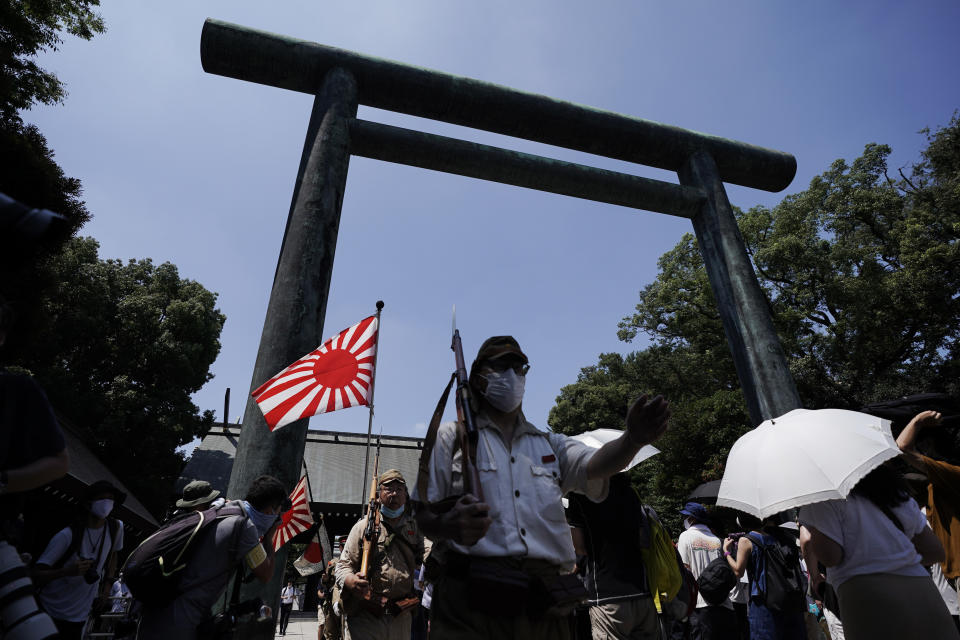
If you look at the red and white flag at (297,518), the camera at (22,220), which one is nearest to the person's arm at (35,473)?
the camera at (22,220)

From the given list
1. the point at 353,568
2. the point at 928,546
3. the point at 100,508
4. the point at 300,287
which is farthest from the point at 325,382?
the point at 928,546

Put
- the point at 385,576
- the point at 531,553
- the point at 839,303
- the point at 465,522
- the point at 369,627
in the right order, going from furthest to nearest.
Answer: the point at 839,303, the point at 385,576, the point at 369,627, the point at 531,553, the point at 465,522

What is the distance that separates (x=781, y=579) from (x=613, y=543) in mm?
2053

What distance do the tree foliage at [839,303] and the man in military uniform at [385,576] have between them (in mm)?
14665

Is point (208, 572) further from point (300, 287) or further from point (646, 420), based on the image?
point (300, 287)

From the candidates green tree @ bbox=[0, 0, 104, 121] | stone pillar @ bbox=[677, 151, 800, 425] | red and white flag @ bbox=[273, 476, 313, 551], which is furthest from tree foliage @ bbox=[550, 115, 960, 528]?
green tree @ bbox=[0, 0, 104, 121]

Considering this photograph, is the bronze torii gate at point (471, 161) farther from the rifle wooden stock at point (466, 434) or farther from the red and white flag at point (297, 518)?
the rifle wooden stock at point (466, 434)

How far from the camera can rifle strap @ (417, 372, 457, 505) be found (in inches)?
80.9

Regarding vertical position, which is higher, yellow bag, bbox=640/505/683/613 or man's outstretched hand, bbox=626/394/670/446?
man's outstretched hand, bbox=626/394/670/446

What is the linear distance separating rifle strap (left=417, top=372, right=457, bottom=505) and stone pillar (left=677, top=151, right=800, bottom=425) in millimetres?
5466

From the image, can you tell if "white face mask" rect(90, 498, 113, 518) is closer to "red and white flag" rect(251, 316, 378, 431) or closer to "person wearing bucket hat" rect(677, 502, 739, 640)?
"red and white flag" rect(251, 316, 378, 431)

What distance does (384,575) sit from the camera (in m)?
4.42

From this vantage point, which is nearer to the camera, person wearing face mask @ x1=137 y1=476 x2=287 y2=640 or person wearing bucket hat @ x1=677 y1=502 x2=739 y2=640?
person wearing face mask @ x1=137 y1=476 x2=287 y2=640

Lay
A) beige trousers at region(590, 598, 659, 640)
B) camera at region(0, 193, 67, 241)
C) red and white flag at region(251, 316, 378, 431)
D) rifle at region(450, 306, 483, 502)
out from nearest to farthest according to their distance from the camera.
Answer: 1. camera at region(0, 193, 67, 241)
2. rifle at region(450, 306, 483, 502)
3. beige trousers at region(590, 598, 659, 640)
4. red and white flag at region(251, 316, 378, 431)
